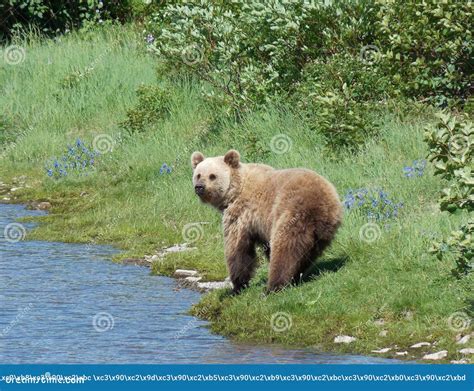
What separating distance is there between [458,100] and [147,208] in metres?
4.22

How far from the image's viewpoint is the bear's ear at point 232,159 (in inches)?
420

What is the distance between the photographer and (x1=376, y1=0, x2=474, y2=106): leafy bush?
539 inches

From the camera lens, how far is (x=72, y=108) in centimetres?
1981

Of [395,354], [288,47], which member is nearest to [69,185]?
[288,47]

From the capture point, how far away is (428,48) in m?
14.1

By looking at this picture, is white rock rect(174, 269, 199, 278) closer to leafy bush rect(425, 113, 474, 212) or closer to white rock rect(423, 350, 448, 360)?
leafy bush rect(425, 113, 474, 212)

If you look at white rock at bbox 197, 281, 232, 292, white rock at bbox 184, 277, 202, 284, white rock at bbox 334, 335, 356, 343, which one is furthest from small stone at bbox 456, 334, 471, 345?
white rock at bbox 184, 277, 202, 284

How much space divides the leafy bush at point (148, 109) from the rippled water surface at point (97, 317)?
4.35 meters

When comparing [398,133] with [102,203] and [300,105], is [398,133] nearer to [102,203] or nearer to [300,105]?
[300,105]

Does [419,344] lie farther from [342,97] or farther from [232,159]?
[342,97]

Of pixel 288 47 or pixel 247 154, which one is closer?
pixel 247 154

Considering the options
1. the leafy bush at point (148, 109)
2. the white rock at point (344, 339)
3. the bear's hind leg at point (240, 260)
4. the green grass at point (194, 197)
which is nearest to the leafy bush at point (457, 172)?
the green grass at point (194, 197)

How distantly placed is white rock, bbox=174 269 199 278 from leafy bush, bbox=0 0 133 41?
13.4 metres

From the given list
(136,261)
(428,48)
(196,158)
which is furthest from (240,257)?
(428,48)
